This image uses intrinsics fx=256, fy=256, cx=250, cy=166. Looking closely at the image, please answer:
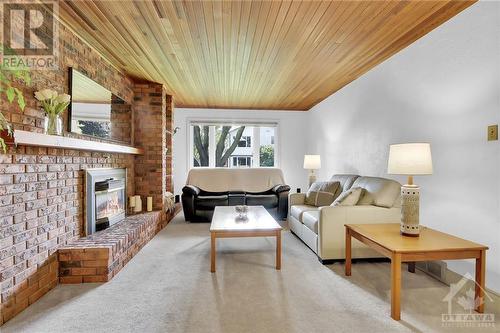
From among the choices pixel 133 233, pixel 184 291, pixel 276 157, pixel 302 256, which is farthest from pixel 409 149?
pixel 276 157

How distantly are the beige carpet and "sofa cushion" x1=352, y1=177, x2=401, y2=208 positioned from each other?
0.65 meters

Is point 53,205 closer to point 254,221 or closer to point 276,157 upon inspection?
point 254,221

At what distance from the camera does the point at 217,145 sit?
20.1ft

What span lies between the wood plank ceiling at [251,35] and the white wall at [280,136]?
1944 millimetres

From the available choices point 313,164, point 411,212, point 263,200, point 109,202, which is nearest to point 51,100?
point 109,202

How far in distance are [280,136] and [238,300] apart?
460 centimetres

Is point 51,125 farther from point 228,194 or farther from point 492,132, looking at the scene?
point 492,132

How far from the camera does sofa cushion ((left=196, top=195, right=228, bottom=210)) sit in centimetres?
441

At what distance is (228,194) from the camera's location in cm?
484

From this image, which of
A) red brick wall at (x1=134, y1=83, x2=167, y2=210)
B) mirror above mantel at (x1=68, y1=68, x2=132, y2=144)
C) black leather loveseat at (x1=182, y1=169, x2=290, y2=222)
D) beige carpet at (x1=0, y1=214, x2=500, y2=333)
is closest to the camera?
beige carpet at (x1=0, y1=214, x2=500, y2=333)

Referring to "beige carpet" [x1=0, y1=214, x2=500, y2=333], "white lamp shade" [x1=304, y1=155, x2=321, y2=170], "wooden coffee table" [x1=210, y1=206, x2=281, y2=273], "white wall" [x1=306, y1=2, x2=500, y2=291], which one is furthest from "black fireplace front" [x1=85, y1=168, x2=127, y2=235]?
"white wall" [x1=306, y1=2, x2=500, y2=291]

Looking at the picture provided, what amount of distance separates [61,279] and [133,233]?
0.76 metres

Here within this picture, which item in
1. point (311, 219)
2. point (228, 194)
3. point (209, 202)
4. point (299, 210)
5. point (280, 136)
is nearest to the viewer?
point (311, 219)

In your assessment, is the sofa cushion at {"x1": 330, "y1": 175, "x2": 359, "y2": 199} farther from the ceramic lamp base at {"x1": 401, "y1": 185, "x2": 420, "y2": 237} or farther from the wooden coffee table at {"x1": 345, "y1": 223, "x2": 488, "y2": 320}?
the wooden coffee table at {"x1": 345, "y1": 223, "x2": 488, "y2": 320}
